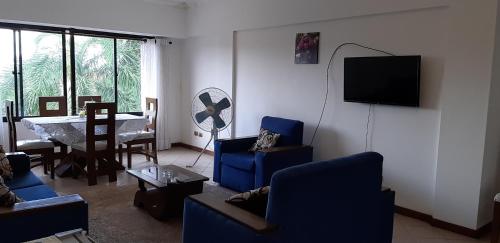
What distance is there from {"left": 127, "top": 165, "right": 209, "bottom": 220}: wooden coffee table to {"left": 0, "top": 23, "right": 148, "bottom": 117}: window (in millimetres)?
2841

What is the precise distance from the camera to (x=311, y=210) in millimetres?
2043

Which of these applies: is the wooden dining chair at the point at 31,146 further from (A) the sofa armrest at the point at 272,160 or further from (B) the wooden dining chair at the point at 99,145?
(A) the sofa armrest at the point at 272,160

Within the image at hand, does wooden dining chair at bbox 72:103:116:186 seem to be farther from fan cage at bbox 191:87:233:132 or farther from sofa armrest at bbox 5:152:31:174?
fan cage at bbox 191:87:233:132

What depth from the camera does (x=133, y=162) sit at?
5836 millimetres

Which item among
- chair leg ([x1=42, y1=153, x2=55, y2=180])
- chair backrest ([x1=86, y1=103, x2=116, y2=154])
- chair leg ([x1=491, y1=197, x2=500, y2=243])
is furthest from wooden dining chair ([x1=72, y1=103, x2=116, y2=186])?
chair leg ([x1=491, y1=197, x2=500, y2=243])

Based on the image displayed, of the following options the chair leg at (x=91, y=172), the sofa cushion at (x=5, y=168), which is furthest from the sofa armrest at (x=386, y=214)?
the chair leg at (x=91, y=172)

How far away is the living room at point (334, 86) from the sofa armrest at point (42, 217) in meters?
0.90

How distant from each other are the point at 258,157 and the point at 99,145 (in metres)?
2.00

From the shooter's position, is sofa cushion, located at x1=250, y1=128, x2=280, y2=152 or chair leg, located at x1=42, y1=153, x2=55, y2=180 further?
chair leg, located at x1=42, y1=153, x2=55, y2=180

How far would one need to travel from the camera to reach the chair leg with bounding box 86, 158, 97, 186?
14.9 ft

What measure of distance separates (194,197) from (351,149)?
8.17ft

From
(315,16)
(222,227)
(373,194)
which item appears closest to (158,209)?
(222,227)

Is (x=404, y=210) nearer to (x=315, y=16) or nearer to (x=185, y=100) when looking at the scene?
(x=315, y=16)

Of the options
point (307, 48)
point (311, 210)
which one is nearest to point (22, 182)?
point (311, 210)
